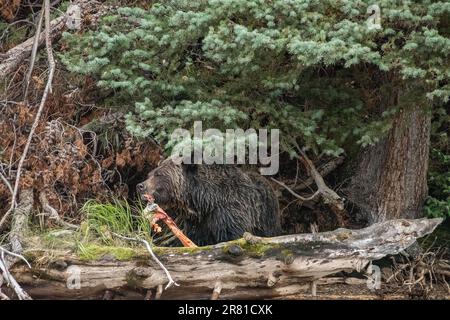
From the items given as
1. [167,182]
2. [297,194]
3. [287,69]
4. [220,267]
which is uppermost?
[287,69]

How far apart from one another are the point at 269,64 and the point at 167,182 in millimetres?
1679

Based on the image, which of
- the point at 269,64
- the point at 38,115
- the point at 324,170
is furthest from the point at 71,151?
the point at 324,170

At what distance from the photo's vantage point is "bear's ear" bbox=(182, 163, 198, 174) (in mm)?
9109

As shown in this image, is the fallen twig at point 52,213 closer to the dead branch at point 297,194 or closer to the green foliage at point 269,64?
the green foliage at point 269,64

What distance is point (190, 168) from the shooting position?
30.0 feet

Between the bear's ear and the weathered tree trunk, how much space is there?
2100 mm

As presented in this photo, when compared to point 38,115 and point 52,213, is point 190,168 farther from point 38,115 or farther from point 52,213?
point 38,115

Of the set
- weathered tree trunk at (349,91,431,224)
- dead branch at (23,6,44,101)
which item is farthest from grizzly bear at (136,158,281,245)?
dead branch at (23,6,44,101)

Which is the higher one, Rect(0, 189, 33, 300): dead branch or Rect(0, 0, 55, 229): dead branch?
Rect(0, 0, 55, 229): dead branch

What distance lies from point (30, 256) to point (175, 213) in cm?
219

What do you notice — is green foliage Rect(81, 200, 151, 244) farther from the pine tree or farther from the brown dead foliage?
the pine tree

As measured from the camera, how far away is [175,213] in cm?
942

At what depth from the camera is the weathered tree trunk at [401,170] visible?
30.6 ft
